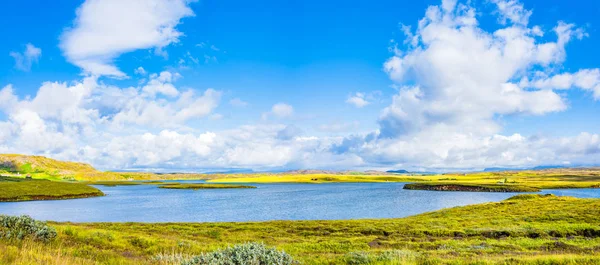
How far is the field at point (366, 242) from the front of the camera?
588 inches

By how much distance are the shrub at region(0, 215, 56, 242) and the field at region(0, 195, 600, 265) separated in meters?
0.81

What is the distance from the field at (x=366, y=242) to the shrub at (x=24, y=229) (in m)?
0.81

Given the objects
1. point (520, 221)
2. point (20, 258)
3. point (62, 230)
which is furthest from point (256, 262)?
point (520, 221)

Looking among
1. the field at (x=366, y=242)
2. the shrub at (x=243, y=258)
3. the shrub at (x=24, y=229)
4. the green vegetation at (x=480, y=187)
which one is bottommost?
the green vegetation at (x=480, y=187)

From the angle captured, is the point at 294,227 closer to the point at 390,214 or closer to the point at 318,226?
the point at 318,226

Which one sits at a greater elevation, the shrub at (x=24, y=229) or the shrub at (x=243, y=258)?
the shrub at (x=243, y=258)

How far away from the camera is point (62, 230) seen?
84.0ft

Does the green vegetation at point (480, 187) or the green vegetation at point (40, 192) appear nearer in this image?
the green vegetation at point (40, 192)

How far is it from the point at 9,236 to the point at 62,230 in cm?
763

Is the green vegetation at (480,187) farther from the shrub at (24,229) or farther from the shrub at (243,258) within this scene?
the shrub at (24,229)

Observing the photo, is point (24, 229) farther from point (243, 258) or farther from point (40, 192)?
point (40, 192)

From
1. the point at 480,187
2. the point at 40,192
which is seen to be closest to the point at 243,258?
the point at 40,192

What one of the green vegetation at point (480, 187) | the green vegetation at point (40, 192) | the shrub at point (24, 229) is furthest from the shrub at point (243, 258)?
the green vegetation at point (480, 187)

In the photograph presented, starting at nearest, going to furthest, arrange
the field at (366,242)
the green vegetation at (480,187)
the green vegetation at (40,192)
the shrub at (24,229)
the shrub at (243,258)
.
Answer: the shrub at (243,258) → the field at (366,242) → the shrub at (24,229) → the green vegetation at (40,192) → the green vegetation at (480,187)
